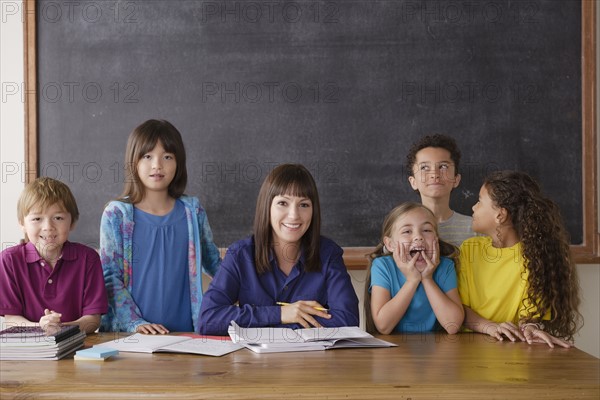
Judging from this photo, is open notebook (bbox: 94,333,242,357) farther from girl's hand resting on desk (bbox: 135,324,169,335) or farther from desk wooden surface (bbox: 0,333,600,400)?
girl's hand resting on desk (bbox: 135,324,169,335)

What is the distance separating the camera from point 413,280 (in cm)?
222

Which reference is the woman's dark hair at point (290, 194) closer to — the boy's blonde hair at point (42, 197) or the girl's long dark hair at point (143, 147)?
the girl's long dark hair at point (143, 147)

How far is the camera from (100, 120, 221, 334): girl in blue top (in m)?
2.55

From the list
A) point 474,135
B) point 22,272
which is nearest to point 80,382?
point 22,272

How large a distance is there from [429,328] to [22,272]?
1.40 m

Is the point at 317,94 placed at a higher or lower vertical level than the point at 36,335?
higher

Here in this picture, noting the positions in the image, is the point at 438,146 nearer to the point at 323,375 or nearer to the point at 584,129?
the point at 584,129

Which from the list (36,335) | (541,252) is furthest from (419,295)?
(36,335)

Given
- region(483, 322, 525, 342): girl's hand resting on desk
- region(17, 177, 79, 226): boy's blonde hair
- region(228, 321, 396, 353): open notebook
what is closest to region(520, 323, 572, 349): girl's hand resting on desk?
region(483, 322, 525, 342): girl's hand resting on desk

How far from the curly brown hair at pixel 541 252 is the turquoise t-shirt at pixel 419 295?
0.26 metres

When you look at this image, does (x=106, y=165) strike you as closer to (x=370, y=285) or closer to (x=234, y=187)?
(x=234, y=187)

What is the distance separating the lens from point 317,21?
318cm

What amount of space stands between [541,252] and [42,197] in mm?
1718

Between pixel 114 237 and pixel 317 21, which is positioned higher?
pixel 317 21
